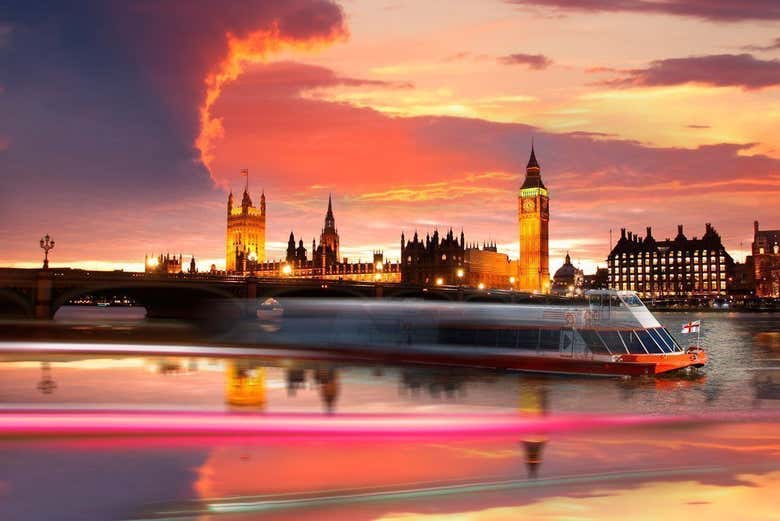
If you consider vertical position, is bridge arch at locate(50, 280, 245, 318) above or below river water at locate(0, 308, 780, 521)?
above

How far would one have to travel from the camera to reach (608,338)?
3241 cm

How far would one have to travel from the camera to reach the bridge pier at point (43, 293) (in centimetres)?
5519

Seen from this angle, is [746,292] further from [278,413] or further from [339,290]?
[278,413]

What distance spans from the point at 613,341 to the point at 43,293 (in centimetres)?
4034

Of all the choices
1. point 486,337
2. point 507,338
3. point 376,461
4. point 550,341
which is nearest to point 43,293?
point 486,337

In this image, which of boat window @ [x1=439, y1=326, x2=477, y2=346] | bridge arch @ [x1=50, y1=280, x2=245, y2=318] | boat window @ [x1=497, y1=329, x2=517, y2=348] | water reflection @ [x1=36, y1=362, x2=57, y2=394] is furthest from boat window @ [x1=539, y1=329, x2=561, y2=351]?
bridge arch @ [x1=50, y1=280, x2=245, y2=318]

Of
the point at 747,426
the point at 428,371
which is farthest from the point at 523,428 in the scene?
the point at 428,371

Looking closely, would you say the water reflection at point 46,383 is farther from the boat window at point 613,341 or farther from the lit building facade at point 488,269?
the lit building facade at point 488,269

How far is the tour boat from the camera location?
30.9 metres

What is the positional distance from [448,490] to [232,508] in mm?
2763

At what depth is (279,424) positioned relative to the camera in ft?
50.3

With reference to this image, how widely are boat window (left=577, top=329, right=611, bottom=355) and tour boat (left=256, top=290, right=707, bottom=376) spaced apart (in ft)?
0.13

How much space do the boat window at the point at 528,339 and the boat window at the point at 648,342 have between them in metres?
4.05

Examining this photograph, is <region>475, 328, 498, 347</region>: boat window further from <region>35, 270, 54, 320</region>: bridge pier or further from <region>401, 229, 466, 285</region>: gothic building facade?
<region>401, 229, 466, 285</region>: gothic building facade
